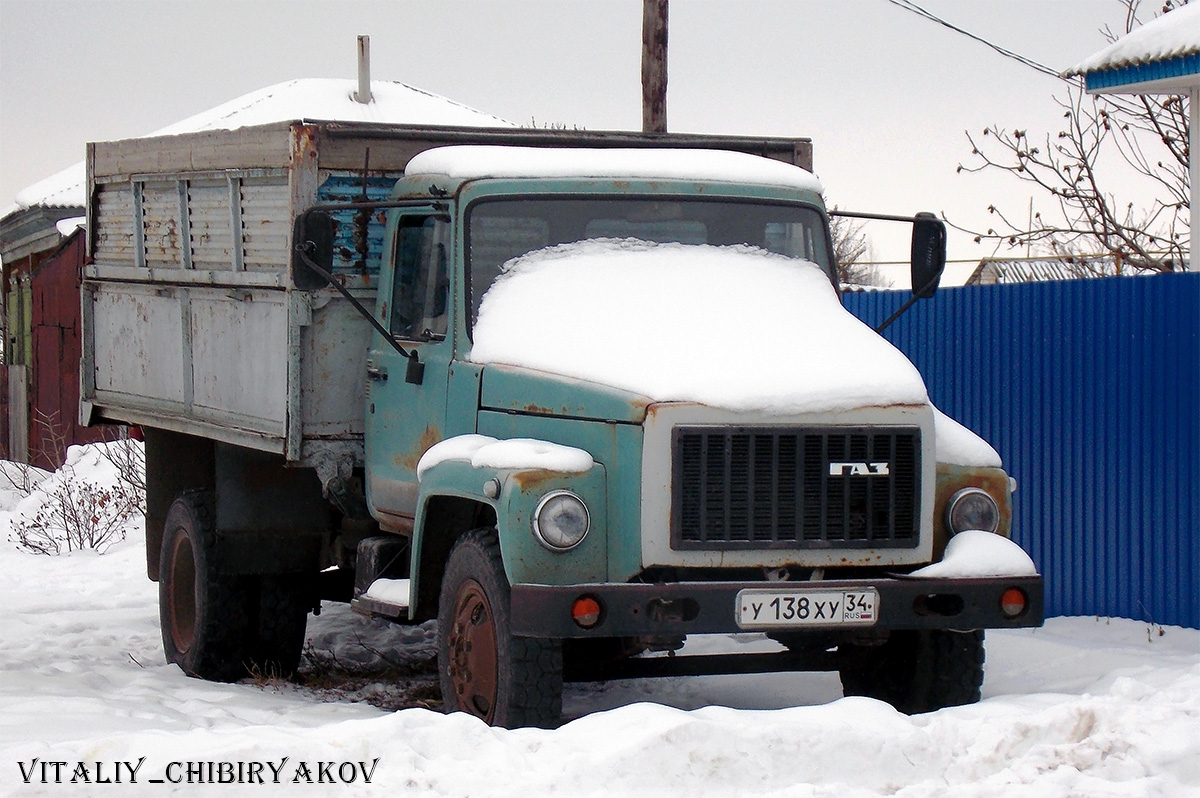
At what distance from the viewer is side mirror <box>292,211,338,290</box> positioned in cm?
736

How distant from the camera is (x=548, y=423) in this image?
6789 mm

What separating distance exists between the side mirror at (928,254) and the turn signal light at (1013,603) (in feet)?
5.86

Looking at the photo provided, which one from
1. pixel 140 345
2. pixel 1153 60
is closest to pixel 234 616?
pixel 140 345

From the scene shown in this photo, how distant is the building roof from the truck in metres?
3.59

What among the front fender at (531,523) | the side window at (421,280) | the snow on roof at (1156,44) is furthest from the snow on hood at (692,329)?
the snow on roof at (1156,44)

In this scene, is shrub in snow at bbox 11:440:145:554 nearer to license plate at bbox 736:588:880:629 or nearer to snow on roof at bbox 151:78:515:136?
snow on roof at bbox 151:78:515:136

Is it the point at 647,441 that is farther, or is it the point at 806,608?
the point at 806,608

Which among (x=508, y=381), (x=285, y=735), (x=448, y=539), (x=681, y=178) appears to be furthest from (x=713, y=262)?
(x=285, y=735)

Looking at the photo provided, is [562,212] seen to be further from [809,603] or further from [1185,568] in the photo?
[1185,568]

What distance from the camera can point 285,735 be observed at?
5930mm

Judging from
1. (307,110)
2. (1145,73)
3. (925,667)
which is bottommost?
(925,667)

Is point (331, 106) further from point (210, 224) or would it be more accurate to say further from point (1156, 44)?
point (210, 224)

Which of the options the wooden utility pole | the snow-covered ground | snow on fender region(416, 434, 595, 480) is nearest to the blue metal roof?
the wooden utility pole

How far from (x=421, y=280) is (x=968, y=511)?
257 cm
